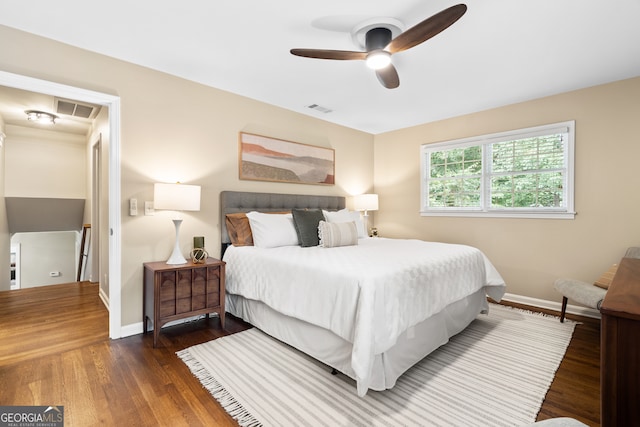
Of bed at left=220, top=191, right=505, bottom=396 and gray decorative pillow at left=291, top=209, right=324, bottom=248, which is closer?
bed at left=220, top=191, right=505, bottom=396

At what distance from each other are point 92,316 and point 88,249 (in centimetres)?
253

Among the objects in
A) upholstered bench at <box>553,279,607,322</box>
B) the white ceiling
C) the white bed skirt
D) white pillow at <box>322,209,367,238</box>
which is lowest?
the white bed skirt

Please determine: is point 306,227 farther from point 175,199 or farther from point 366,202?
point 366,202

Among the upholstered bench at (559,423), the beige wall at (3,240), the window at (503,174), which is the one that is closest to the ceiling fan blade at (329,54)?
the upholstered bench at (559,423)

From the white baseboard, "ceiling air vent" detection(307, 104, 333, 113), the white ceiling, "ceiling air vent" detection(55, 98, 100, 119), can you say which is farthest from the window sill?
"ceiling air vent" detection(55, 98, 100, 119)

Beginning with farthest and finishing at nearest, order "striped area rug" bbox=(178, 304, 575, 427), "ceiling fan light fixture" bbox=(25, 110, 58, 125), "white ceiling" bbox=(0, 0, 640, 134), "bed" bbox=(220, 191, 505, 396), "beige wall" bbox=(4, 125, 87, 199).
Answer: "beige wall" bbox=(4, 125, 87, 199), "ceiling fan light fixture" bbox=(25, 110, 58, 125), "white ceiling" bbox=(0, 0, 640, 134), "bed" bbox=(220, 191, 505, 396), "striped area rug" bbox=(178, 304, 575, 427)

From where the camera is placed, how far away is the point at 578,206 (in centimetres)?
343

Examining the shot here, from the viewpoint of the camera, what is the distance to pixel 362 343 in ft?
5.68

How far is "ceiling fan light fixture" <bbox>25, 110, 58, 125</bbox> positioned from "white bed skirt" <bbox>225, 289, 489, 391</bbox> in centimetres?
371

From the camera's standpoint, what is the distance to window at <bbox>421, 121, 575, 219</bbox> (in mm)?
3586

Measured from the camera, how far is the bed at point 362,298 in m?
1.83

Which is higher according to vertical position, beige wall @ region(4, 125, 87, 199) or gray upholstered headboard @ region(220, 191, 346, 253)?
beige wall @ region(4, 125, 87, 199)

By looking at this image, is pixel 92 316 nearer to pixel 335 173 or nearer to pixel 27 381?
pixel 27 381

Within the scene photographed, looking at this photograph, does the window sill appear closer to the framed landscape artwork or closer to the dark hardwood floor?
the dark hardwood floor
